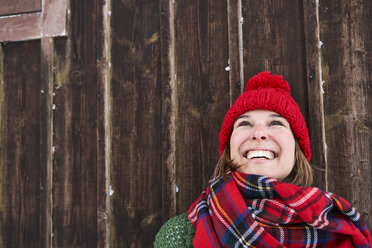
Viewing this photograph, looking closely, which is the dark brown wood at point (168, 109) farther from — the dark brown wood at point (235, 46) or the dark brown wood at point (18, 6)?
the dark brown wood at point (18, 6)

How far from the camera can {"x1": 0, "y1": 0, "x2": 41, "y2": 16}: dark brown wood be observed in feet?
6.33

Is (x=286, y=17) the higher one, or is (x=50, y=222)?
(x=286, y=17)

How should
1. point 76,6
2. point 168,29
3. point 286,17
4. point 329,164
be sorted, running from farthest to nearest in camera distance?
point 76,6
point 168,29
point 286,17
point 329,164

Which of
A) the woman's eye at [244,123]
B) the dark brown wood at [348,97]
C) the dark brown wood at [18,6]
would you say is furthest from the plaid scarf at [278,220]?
the dark brown wood at [18,6]

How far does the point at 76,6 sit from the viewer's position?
1.93 meters

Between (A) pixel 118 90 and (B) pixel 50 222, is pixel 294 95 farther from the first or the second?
(B) pixel 50 222

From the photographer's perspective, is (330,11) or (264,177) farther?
(330,11)

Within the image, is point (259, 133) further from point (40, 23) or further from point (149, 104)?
point (40, 23)

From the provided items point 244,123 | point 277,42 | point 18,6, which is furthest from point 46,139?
point 277,42

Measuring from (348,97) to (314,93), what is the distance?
16cm

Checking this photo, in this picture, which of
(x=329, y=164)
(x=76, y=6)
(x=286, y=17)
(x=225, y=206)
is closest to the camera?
(x=225, y=206)

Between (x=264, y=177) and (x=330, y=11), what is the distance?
0.93 metres

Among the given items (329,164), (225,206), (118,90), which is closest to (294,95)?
(329,164)

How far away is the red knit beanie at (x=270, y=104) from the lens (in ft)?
4.52
